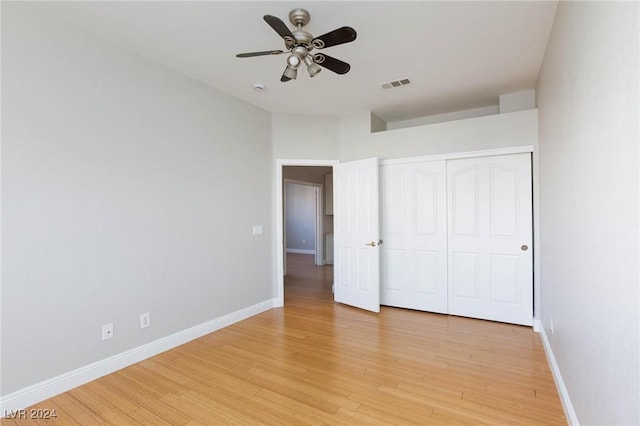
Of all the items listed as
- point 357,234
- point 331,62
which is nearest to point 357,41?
point 331,62

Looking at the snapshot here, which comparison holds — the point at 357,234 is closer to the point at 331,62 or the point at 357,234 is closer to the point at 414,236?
the point at 414,236

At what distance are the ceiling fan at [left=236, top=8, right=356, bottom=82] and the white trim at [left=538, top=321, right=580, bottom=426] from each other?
2582mm

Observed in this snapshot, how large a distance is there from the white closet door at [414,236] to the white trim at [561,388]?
131 cm

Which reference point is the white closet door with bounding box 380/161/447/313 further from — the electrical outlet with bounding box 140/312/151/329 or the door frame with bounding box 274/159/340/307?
the electrical outlet with bounding box 140/312/151/329

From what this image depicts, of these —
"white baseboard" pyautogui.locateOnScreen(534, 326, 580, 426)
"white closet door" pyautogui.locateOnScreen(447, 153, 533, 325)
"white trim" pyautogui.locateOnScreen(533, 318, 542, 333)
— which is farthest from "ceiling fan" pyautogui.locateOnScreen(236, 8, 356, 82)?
"white trim" pyautogui.locateOnScreen(533, 318, 542, 333)

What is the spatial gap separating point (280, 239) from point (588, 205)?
135 inches

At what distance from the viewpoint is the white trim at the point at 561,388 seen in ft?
6.12

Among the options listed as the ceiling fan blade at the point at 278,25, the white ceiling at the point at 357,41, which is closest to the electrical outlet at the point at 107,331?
the white ceiling at the point at 357,41

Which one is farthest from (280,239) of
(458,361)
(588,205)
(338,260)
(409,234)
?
(588,205)

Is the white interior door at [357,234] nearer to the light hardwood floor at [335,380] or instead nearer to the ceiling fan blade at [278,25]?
the light hardwood floor at [335,380]

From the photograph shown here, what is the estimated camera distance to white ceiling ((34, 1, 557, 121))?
88.2 inches

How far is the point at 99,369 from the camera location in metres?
2.54

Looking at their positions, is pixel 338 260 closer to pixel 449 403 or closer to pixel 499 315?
pixel 499 315

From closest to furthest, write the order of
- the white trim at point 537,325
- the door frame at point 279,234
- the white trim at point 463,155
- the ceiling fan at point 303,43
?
the ceiling fan at point 303,43 < the white trim at point 537,325 < the white trim at point 463,155 < the door frame at point 279,234
